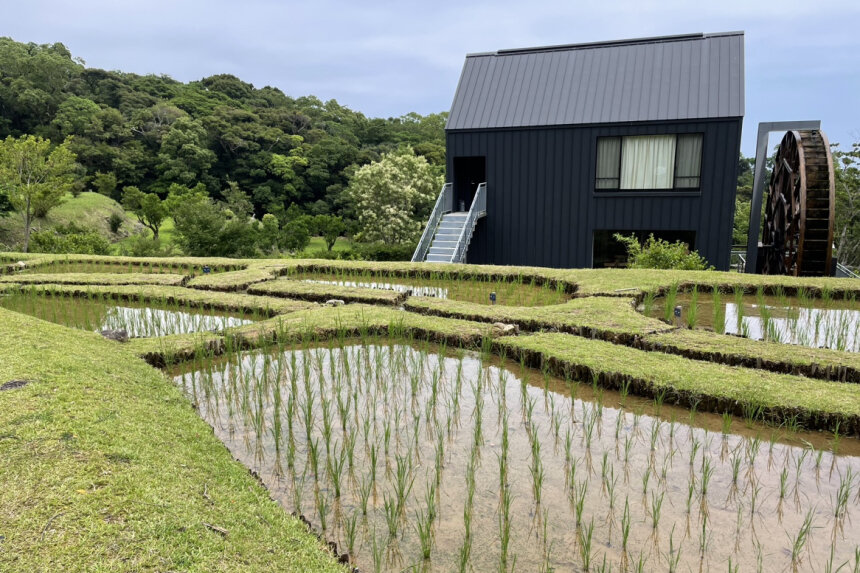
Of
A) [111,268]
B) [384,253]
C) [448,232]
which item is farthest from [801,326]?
[384,253]

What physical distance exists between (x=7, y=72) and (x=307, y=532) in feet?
155

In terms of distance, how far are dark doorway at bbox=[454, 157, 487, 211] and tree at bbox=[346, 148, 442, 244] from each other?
6314mm

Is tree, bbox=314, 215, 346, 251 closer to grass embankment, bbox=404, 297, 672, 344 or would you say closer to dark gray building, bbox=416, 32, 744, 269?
dark gray building, bbox=416, 32, 744, 269

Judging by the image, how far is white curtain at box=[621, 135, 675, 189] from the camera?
567 inches

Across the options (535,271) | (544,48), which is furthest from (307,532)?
(544,48)

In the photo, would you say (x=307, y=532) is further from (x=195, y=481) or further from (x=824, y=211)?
(x=824, y=211)

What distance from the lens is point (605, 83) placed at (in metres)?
15.1

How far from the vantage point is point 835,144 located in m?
23.3

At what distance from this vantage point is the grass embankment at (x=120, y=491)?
2180mm

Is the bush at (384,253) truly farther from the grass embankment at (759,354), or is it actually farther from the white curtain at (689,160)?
the grass embankment at (759,354)

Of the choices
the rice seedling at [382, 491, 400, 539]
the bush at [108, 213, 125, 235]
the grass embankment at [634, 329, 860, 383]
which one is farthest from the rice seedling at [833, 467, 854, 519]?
the bush at [108, 213, 125, 235]

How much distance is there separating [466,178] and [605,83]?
5.17 m

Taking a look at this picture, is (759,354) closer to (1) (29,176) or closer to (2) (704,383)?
(2) (704,383)

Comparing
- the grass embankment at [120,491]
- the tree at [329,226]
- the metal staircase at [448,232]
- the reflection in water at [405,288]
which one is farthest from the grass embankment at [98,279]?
the tree at [329,226]
